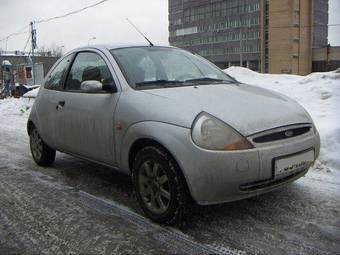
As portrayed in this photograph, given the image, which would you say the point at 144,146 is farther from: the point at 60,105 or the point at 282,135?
the point at 60,105

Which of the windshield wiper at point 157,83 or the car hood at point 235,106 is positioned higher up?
the windshield wiper at point 157,83

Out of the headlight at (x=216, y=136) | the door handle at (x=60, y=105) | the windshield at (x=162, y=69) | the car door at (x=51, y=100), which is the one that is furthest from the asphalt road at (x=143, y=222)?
the windshield at (x=162, y=69)

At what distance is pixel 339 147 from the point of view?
18.4ft

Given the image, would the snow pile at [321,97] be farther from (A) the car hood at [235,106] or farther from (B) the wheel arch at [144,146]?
(B) the wheel arch at [144,146]

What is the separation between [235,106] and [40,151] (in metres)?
3.28

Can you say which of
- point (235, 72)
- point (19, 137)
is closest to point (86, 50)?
point (19, 137)

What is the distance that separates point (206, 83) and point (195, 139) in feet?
3.95

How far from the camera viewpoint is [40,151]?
596 cm

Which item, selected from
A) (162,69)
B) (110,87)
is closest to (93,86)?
(110,87)

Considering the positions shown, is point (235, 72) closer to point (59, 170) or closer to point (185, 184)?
point (59, 170)

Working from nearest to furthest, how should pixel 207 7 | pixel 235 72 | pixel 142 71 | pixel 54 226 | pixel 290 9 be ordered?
pixel 54 226 < pixel 142 71 < pixel 235 72 < pixel 290 9 < pixel 207 7

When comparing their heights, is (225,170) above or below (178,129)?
below

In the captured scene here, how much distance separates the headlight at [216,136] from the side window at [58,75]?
2.50 meters

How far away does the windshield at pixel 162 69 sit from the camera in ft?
14.0
